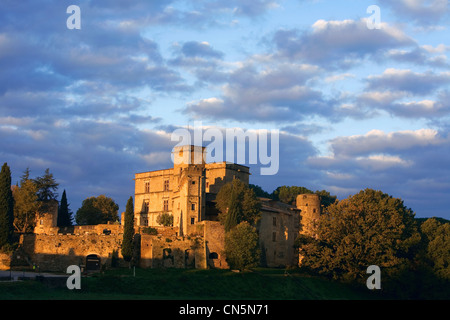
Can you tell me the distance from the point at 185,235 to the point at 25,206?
20.3m

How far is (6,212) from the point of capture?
71.3 m

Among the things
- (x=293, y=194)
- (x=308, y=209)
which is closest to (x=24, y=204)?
(x=308, y=209)

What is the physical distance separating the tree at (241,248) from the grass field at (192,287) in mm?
1222

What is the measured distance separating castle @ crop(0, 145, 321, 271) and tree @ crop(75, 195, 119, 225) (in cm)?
1038

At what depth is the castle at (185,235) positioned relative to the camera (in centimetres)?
7231

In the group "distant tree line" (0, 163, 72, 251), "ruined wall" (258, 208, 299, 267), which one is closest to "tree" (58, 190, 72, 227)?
"distant tree line" (0, 163, 72, 251)

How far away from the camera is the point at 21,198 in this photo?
7800 centimetres

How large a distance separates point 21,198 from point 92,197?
24.1 metres

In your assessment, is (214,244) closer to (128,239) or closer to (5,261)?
(128,239)

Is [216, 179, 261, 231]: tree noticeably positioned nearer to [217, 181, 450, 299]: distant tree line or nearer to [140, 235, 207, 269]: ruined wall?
[217, 181, 450, 299]: distant tree line

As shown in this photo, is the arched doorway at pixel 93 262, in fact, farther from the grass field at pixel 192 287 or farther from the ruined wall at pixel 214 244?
the ruined wall at pixel 214 244

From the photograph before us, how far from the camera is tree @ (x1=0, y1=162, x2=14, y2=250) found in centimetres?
7062
